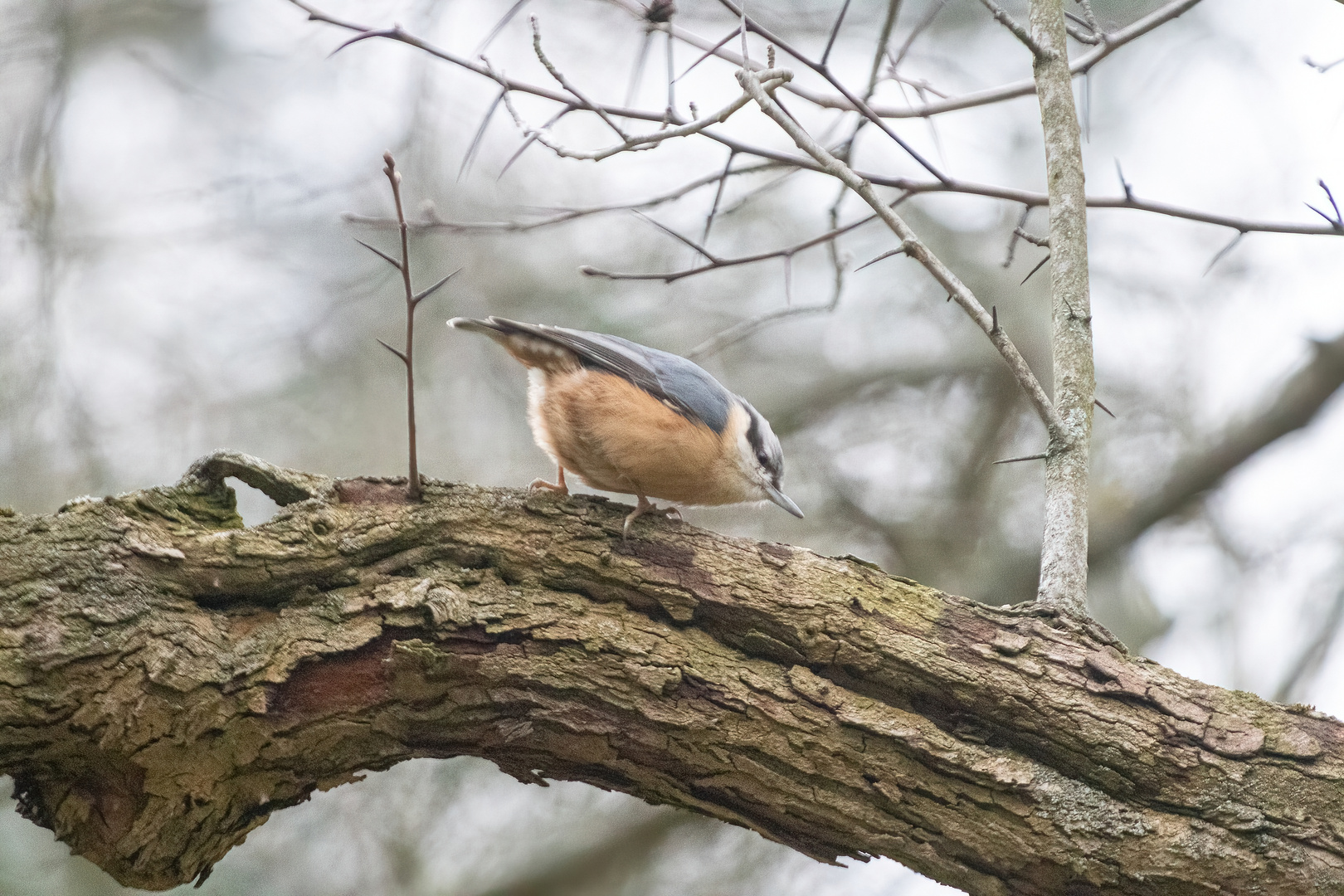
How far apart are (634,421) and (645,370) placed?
194 millimetres

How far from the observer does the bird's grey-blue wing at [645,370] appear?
263 centimetres

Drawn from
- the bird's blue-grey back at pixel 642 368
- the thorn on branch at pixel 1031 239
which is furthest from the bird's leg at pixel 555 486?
the thorn on branch at pixel 1031 239

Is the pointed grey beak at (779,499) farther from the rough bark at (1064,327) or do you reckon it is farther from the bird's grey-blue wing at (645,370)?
the rough bark at (1064,327)

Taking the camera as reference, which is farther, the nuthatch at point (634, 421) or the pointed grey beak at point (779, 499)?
the pointed grey beak at point (779, 499)

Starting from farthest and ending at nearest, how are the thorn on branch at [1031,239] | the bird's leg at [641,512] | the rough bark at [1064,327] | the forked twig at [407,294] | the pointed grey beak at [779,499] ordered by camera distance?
the pointed grey beak at [779,499], the thorn on branch at [1031,239], the rough bark at [1064,327], the bird's leg at [641,512], the forked twig at [407,294]

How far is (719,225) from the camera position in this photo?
4598 mm

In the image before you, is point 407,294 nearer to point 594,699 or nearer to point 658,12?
point 594,699

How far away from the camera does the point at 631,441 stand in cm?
252

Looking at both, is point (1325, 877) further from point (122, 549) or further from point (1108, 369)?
point (1108, 369)

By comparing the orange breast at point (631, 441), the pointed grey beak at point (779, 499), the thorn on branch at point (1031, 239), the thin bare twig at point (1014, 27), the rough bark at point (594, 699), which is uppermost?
the thin bare twig at point (1014, 27)

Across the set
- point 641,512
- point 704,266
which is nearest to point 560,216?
point 704,266

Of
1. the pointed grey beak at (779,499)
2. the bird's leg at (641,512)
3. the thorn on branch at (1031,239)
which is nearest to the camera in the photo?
the bird's leg at (641,512)

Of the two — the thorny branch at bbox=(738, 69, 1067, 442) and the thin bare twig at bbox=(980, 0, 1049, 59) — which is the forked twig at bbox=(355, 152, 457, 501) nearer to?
the thorny branch at bbox=(738, 69, 1067, 442)

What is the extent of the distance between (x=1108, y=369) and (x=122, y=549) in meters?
4.36
